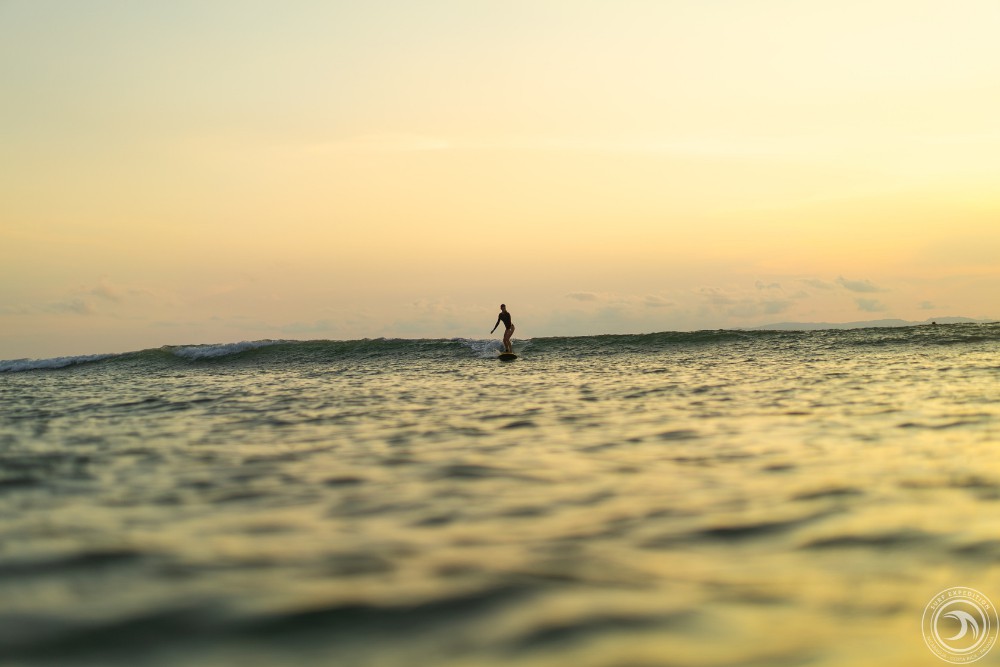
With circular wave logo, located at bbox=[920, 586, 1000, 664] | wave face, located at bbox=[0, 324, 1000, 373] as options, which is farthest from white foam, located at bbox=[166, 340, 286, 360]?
circular wave logo, located at bbox=[920, 586, 1000, 664]

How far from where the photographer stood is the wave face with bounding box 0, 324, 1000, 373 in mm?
27750

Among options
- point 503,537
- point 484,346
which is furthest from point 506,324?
point 503,537

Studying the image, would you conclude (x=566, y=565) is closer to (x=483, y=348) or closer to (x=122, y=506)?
(x=122, y=506)

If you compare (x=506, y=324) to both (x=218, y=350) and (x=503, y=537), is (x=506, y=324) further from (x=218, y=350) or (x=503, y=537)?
(x=503, y=537)

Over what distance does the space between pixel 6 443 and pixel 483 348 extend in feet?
79.8

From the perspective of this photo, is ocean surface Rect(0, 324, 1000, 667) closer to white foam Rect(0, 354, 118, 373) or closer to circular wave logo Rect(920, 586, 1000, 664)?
circular wave logo Rect(920, 586, 1000, 664)

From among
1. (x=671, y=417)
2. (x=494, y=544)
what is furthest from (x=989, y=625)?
(x=671, y=417)

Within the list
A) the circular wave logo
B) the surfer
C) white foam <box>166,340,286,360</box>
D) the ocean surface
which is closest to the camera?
the circular wave logo

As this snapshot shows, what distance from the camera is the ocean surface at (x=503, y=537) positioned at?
7.47 feet

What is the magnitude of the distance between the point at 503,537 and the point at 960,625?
1.85 meters

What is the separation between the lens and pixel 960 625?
232 centimetres

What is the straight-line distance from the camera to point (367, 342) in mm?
35156

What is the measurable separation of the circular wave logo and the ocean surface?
5 centimetres

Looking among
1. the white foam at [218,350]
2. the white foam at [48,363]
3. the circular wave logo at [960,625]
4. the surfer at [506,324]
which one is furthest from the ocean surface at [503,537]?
the white foam at [48,363]
